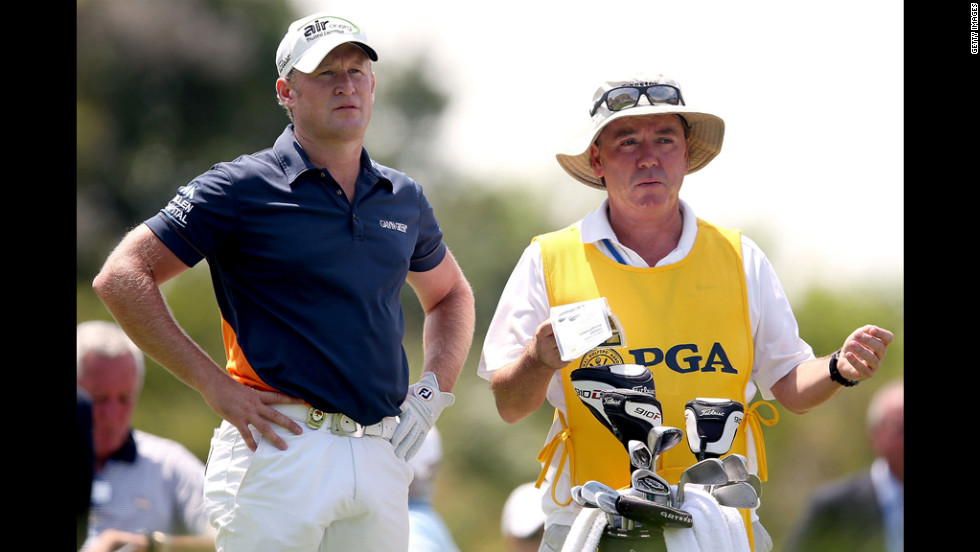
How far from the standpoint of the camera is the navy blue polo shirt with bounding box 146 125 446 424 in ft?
11.7

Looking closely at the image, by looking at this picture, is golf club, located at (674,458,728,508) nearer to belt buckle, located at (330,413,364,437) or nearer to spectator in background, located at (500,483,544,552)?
belt buckle, located at (330,413,364,437)

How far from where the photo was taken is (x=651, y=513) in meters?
3.19

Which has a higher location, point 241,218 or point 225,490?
point 241,218

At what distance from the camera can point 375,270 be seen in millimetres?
3678

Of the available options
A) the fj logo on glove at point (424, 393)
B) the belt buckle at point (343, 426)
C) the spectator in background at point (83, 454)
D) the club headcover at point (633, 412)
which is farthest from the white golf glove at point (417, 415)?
the spectator in background at point (83, 454)

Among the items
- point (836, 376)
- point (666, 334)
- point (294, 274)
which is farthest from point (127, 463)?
point (836, 376)

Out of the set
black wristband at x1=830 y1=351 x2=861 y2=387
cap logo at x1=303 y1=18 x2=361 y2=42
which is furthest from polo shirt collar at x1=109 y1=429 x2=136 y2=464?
black wristband at x1=830 y1=351 x2=861 y2=387

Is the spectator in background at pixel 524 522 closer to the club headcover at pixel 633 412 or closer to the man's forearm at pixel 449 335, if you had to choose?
the man's forearm at pixel 449 335

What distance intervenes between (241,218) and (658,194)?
4.92 feet

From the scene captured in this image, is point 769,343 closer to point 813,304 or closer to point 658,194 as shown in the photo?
point 658,194

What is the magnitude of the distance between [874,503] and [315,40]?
12.2ft

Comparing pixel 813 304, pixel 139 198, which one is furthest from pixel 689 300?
pixel 139 198

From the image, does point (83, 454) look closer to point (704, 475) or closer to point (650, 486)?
point (650, 486)

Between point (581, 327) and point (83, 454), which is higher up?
point (581, 327)
